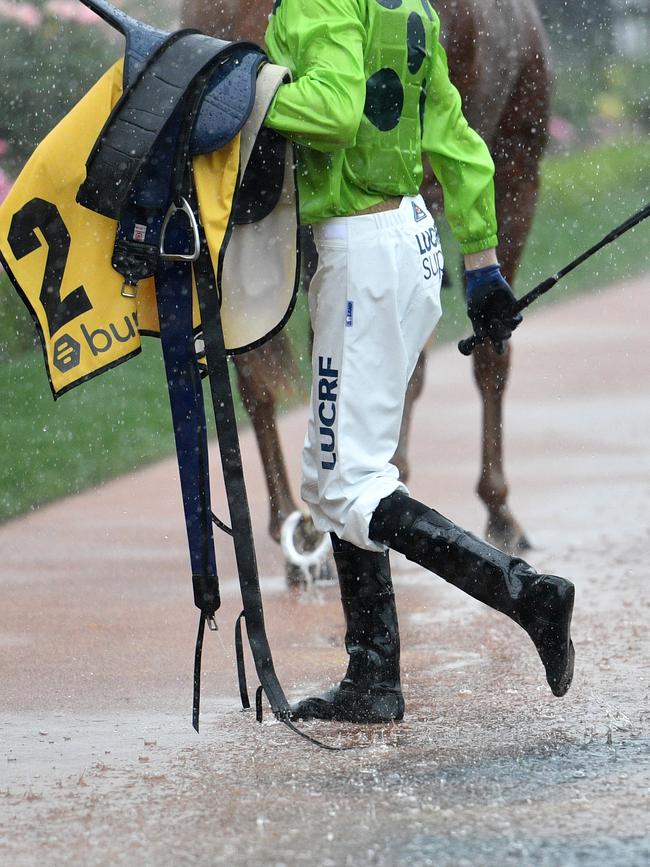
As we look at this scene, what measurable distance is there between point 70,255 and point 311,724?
1241 millimetres

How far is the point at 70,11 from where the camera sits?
1110 cm

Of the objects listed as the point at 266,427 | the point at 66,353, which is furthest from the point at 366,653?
the point at 266,427

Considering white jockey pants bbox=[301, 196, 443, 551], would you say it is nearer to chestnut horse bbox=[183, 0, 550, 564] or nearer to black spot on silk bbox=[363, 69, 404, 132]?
black spot on silk bbox=[363, 69, 404, 132]

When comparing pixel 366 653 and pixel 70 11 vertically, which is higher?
pixel 70 11

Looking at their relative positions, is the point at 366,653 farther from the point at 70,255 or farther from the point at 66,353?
the point at 70,255

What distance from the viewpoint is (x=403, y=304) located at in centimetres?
389

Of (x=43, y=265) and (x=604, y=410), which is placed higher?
(x=43, y=265)

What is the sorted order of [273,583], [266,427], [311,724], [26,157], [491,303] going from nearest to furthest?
[311,724] → [491,303] → [273,583] → [266,427] → [26,157]

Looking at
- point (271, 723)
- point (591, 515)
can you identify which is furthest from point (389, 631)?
point (591, 515)

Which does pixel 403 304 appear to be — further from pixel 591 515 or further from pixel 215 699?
pixel 591 515

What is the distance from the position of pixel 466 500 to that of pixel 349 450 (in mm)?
3190

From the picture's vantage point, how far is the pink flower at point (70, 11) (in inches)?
440

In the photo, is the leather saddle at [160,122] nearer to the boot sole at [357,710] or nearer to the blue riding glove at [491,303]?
the blue riding glove at [491,303]

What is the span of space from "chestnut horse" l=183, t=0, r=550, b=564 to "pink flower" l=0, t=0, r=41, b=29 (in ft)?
17.0
